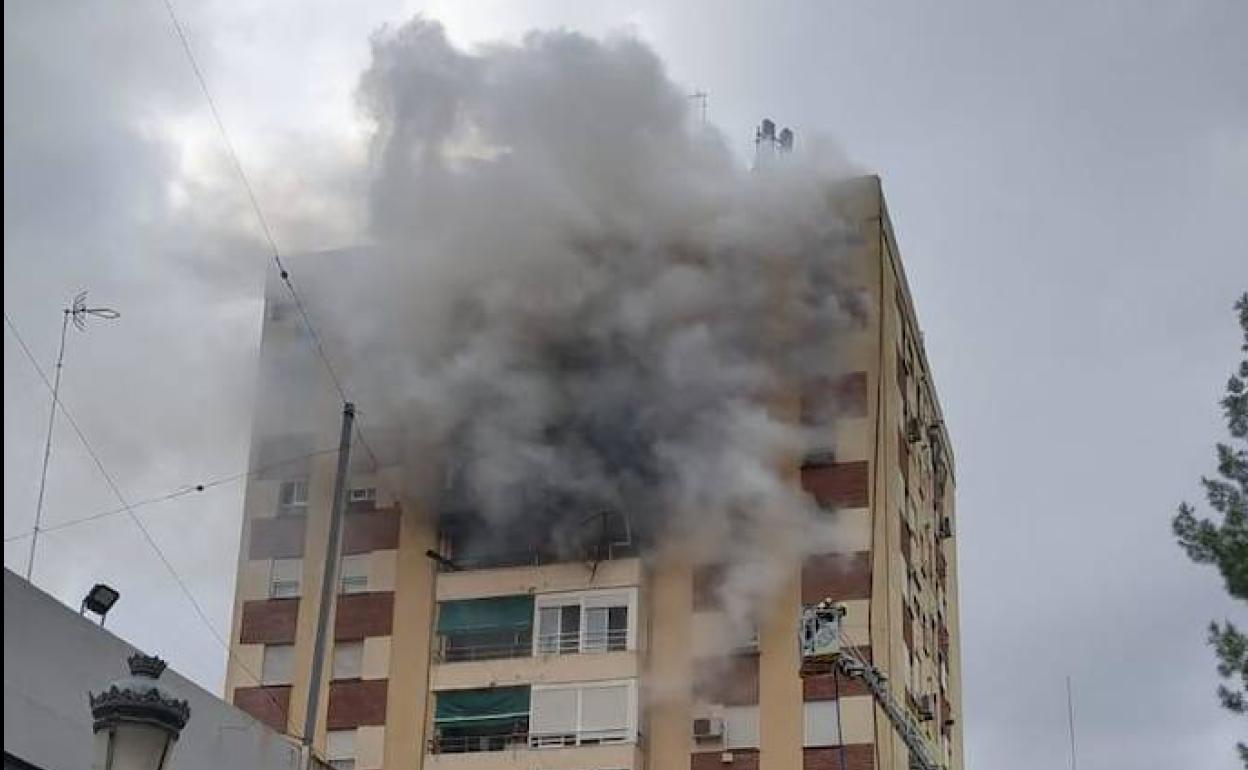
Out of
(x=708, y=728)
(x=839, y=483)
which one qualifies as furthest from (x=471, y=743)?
(x=839, y=483)

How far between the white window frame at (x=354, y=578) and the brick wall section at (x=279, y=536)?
963 mm

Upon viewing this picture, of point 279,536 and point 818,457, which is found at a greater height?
point 818,457

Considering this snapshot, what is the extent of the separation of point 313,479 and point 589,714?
704 centimetres

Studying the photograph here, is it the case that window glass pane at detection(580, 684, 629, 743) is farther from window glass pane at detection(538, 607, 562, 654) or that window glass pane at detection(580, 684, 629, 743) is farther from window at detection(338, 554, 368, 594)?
window at detection(338, 554, 368, 594)

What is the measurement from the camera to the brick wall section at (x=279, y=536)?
36500 mm

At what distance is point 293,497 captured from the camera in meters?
36.5

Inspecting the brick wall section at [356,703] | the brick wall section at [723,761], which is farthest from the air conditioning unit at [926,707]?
the brick wall section at [356,703]

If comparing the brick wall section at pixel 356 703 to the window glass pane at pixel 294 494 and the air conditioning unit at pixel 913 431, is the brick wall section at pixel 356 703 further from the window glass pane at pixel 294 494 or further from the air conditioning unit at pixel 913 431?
the air conditioning unit at pixel 913 431

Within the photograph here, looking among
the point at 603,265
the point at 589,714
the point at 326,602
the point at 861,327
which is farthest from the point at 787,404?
the point at 326,602

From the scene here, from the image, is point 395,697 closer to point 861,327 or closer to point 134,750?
point 861,327

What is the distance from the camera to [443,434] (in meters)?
35.4

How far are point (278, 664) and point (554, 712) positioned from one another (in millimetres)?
5685

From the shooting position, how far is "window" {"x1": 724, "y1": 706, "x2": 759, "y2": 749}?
3259 cm

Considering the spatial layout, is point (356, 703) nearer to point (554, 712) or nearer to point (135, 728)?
point (554, 712)
